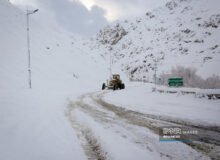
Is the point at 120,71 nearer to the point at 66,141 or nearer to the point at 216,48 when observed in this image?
the point at 216,48

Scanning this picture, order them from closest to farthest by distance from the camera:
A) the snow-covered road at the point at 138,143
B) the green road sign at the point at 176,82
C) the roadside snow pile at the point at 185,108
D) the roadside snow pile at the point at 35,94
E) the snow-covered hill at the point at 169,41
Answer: the snow-covered road at the point at 138,143 < the roadside snow pile at the point at 35,94 < the roadside snow pile at the point at 185,108 < the green road sign at the point at 176,82 < the snow-covered hill at the point at 169,41

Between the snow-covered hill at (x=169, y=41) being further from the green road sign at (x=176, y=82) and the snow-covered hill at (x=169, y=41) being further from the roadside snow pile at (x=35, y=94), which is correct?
the roadside snow pile at (x=35, y=94)

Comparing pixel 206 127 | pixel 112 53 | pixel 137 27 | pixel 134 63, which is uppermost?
pixel 137 27

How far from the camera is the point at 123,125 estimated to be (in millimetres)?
3844

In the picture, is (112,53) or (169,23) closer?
(169,23)

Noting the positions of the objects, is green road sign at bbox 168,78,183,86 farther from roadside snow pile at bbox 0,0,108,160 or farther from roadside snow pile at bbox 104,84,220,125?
roadside snow pile at bbox 0,0,108,160

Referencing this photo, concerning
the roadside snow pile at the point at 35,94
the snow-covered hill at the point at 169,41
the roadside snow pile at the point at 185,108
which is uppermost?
the snow-covered hill at the point at 169,41

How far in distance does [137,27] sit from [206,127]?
200 ft

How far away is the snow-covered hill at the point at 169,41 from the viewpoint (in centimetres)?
2650

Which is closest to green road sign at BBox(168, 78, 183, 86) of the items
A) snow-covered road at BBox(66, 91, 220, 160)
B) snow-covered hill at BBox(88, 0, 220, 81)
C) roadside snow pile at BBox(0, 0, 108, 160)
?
snow-covered road at BBox(66, 91, 220, 160)

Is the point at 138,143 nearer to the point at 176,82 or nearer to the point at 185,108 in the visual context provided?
the point at 185,108

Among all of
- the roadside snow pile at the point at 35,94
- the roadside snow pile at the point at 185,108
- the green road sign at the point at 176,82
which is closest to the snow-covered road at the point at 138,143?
the roadside snow pile at the point at 35,94

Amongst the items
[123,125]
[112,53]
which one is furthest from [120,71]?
[123,125]

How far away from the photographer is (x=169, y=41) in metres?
36.7
